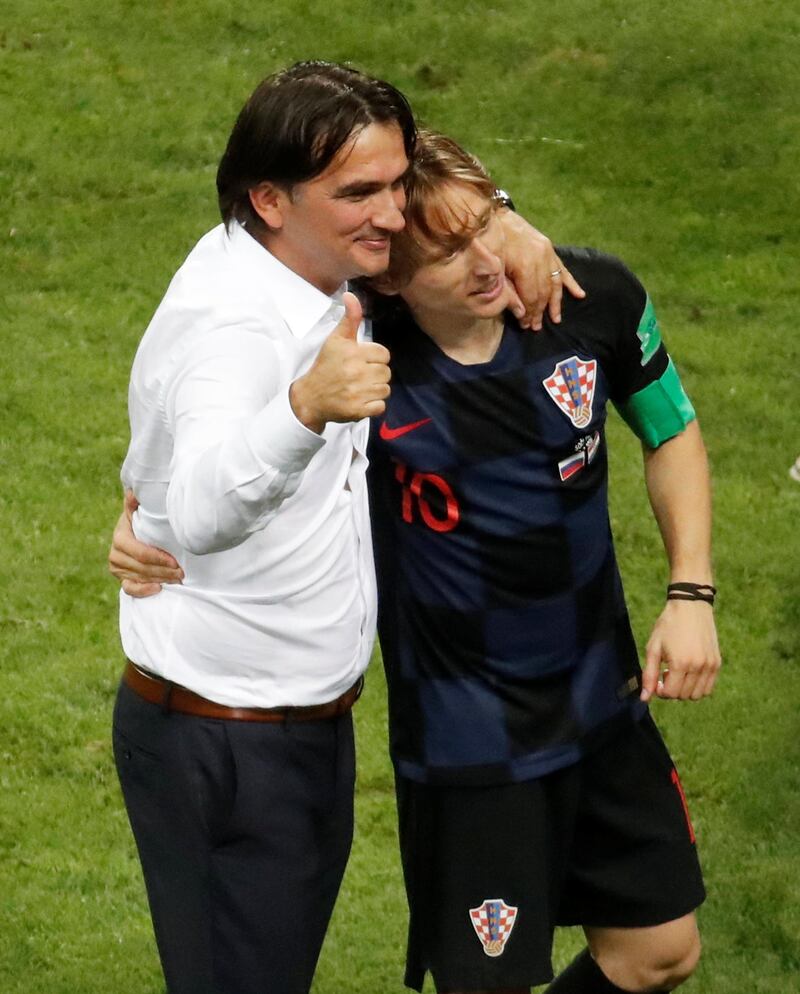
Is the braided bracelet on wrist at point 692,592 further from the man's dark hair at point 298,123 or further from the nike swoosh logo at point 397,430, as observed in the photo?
the man's dark hair at point 298,123

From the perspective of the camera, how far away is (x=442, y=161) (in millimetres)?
3678

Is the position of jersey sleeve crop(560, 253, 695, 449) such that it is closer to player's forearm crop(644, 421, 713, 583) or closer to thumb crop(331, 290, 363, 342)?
player's forearm crop(644, 421, 713, 583)

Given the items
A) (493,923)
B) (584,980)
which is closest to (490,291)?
(493,923)

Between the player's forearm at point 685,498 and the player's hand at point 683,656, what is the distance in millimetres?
126

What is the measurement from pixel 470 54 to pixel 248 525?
1101 centimetres

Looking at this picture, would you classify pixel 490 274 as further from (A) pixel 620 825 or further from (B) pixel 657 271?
(B) pixel 657 271

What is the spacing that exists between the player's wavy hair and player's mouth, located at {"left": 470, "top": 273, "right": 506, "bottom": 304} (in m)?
0.11

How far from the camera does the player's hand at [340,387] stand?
2.96 m

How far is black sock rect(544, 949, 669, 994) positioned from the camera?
432cm

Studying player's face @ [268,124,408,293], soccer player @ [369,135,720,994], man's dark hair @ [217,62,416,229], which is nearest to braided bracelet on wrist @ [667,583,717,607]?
soccer player @ [369,135,720,994]

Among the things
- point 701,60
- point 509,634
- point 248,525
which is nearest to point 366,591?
point 509,634

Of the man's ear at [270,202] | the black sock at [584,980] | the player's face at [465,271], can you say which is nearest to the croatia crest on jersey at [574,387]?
the player's face at [465,271]

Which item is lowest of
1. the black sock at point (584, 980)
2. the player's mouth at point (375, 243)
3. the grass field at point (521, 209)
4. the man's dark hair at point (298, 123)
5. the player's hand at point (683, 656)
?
the grass field at point (521, 209)

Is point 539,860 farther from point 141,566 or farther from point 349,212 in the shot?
point 349,212
